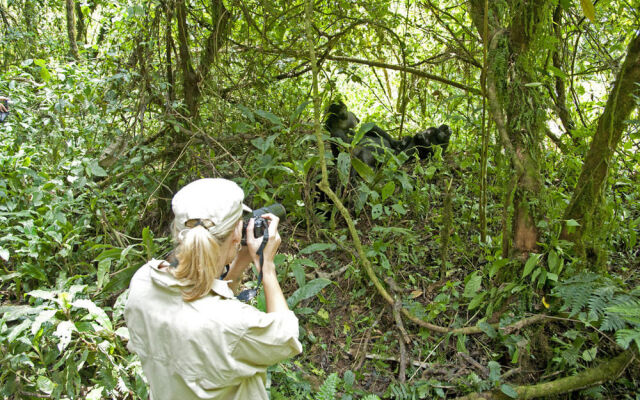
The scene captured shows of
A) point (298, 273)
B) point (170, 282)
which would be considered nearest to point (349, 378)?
point (298, 273)

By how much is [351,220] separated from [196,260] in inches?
58.5

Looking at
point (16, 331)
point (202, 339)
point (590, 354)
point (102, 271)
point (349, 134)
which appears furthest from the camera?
point (349, 134)

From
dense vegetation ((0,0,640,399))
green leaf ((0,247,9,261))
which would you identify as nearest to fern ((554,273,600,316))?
dense vegetation ((0,0,640,399))

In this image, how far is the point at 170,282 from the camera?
1324 millimetres

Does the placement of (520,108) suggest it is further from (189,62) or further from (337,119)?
(189,62)

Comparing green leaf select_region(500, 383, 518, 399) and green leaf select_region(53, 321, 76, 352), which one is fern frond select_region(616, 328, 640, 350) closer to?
green leaf select_region(500, 383, 518, 399)

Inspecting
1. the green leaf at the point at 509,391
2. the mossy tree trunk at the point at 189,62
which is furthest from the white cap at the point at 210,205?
the mossy tree trunk at the point at 189,62

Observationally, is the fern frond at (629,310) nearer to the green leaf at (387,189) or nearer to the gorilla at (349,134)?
the green leaf at (387,189)

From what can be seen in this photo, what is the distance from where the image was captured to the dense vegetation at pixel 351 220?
231cm

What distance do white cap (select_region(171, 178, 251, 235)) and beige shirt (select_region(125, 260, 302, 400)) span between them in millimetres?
173

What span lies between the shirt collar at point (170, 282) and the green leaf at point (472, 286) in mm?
1838

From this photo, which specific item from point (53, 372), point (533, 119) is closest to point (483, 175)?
point (533, 119)

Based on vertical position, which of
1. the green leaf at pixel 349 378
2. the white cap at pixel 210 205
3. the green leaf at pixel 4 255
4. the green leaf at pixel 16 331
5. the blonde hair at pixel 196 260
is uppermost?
the white cap at pixel 210 205

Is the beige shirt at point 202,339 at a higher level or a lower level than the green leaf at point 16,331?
higher
